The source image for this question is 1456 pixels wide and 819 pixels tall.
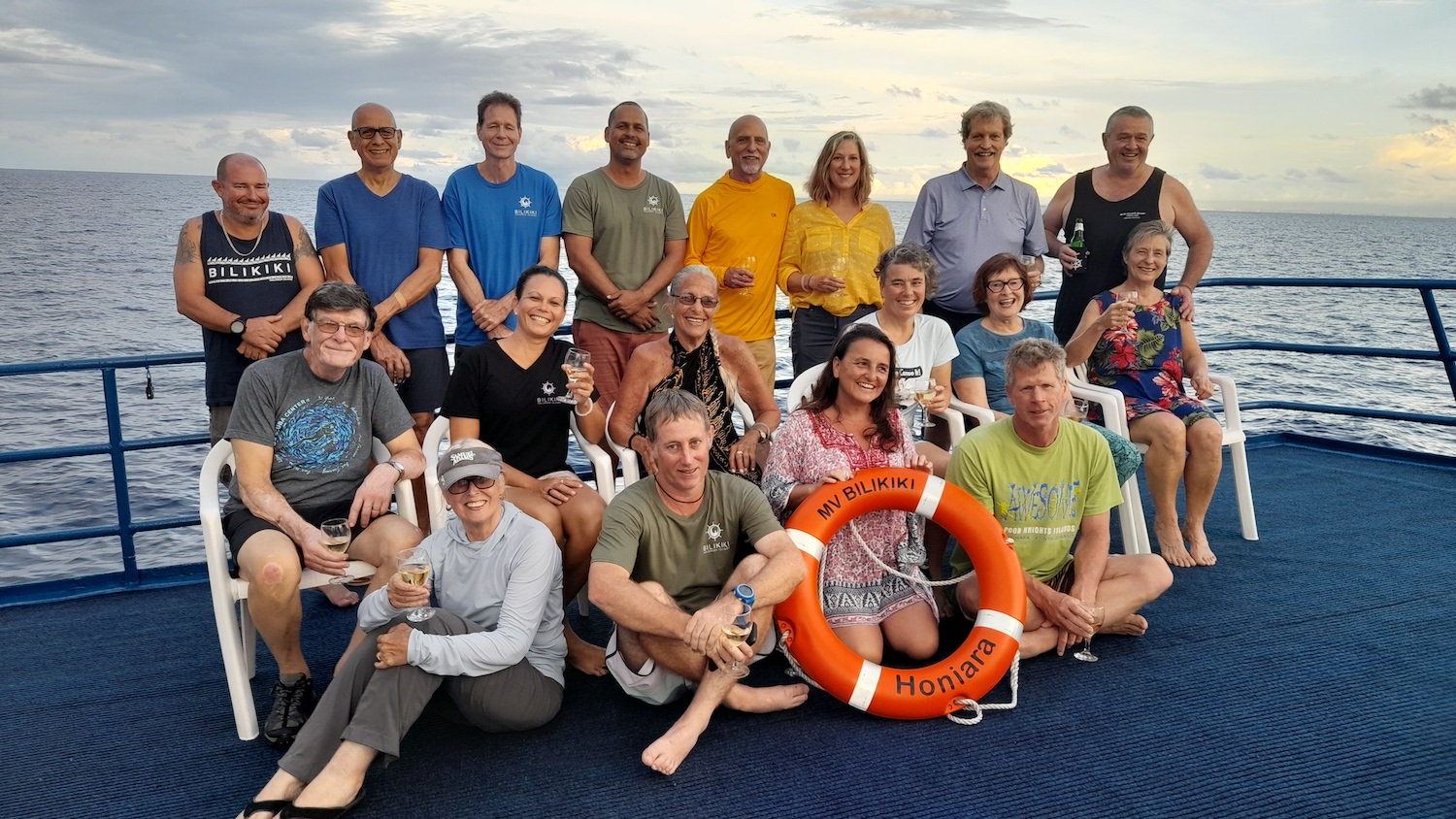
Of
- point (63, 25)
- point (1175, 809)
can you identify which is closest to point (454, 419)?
point (1175, 809)

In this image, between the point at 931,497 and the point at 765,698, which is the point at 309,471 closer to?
the point at 765,698

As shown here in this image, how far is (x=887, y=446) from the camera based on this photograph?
2881mm

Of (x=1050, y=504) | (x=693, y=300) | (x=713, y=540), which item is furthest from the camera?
(x=693, y=300)

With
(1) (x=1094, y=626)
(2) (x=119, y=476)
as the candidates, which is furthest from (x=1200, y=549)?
(2) (x=119, y=476)

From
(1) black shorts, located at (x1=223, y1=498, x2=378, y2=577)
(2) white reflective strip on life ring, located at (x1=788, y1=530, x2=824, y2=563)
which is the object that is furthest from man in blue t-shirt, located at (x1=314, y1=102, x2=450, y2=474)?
(2) white reflective strip on life ring, located at (x1=788, y1=530, x2=824, y2=563)

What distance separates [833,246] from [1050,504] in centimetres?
149

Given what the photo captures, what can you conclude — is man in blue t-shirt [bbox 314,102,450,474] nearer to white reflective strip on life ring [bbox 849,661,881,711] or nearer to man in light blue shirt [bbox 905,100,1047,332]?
white reflective strip on life ring [bbox 849,661,881,711]

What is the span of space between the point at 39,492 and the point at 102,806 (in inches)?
444

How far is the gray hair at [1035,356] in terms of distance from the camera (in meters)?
2.76

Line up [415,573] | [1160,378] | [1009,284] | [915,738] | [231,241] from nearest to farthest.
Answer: [415,573] < [915,738] < [231,241] < [1009,284] < [1160,378]

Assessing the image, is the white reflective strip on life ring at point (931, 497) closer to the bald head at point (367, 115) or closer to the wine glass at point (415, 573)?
the wine glass at point (415, 573)

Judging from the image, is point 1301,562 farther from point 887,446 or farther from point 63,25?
point 63,25

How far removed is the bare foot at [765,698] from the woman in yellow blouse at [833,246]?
1650mm

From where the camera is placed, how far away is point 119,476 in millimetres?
3512
